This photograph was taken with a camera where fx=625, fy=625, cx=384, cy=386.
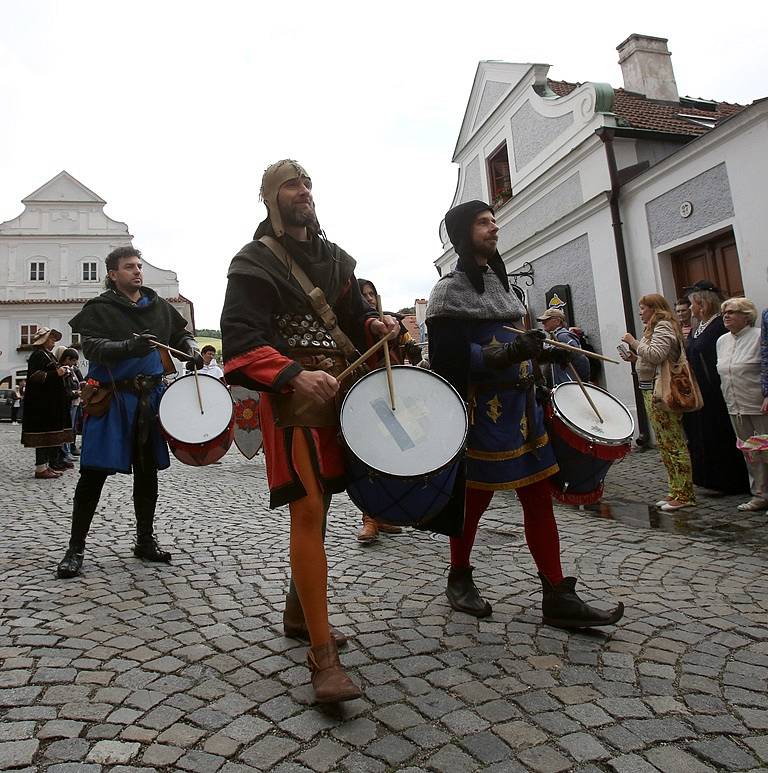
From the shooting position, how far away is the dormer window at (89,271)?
1419 inches

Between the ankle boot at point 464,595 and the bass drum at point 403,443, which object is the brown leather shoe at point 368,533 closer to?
the ankle boot at point 464,595

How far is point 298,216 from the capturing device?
2.35 m

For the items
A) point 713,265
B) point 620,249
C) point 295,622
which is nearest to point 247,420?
point 295,622

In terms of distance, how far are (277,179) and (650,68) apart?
1295cm

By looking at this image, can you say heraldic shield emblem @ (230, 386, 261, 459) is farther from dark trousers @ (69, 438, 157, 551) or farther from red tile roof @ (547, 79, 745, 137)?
red tile roof @ (547, 79, 745, 137)

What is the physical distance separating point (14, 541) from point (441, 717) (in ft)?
12.2

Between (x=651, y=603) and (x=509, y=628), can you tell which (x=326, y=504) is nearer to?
(x=509, y=628)

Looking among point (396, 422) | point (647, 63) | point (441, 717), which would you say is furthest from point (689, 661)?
point (647, 63)

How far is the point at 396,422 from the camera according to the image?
2.15 metres

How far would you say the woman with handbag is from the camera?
5031 mm

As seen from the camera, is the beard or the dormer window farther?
the dormer window

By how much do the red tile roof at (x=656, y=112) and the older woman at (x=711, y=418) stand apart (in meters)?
5.14

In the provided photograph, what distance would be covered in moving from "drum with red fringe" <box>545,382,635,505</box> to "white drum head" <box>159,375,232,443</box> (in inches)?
80.9

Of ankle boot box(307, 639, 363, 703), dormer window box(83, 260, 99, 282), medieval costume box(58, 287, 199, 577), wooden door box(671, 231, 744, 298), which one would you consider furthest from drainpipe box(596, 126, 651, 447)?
dormer window box(83, 260, 99, 282)
